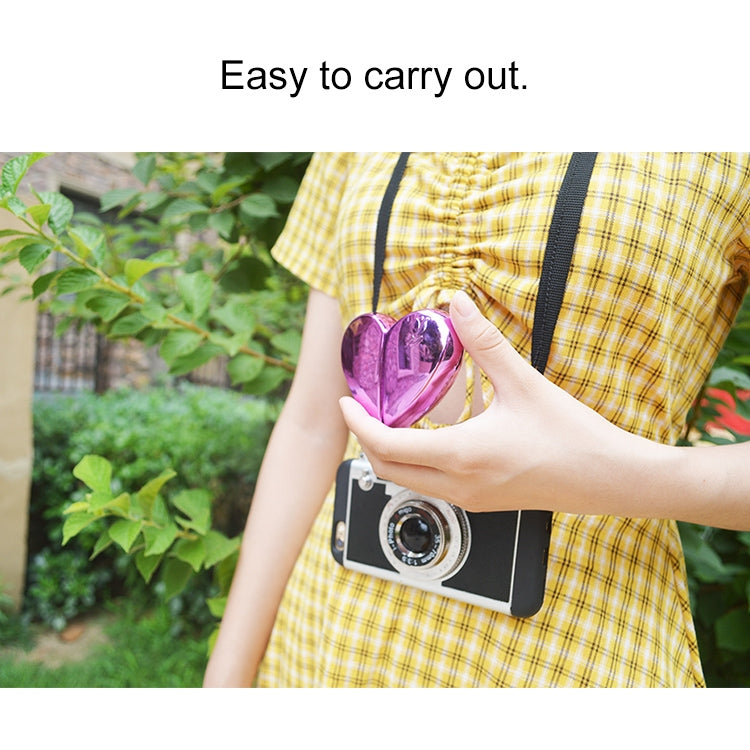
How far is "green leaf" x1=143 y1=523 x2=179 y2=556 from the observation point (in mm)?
942

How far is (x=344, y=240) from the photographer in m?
0.75

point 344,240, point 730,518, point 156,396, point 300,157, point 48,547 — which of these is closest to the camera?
point 730,518

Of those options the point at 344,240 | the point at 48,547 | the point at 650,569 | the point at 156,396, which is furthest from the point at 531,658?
the point at 156,396

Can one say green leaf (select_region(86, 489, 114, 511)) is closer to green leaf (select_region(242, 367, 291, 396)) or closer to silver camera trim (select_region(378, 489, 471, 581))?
green leaf (select_region(242, 367, 291, 396))

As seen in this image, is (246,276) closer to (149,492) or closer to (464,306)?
(149,492)

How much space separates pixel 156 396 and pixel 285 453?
3285 millimetres

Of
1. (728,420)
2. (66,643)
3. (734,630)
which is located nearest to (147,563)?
(734,630)

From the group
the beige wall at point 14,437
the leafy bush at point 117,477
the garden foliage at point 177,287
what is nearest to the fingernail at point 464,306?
the garden foliage at point 177,287

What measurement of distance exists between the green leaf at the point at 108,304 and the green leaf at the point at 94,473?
233mm

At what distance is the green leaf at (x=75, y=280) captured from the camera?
98 cm

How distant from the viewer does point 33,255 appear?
2.91ft

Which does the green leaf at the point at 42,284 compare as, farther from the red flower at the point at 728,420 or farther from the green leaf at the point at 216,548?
the red flower at the point at 728,420

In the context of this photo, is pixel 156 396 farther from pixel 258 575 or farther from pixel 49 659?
pixel 258 575

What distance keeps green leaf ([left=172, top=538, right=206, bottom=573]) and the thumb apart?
0.68m
